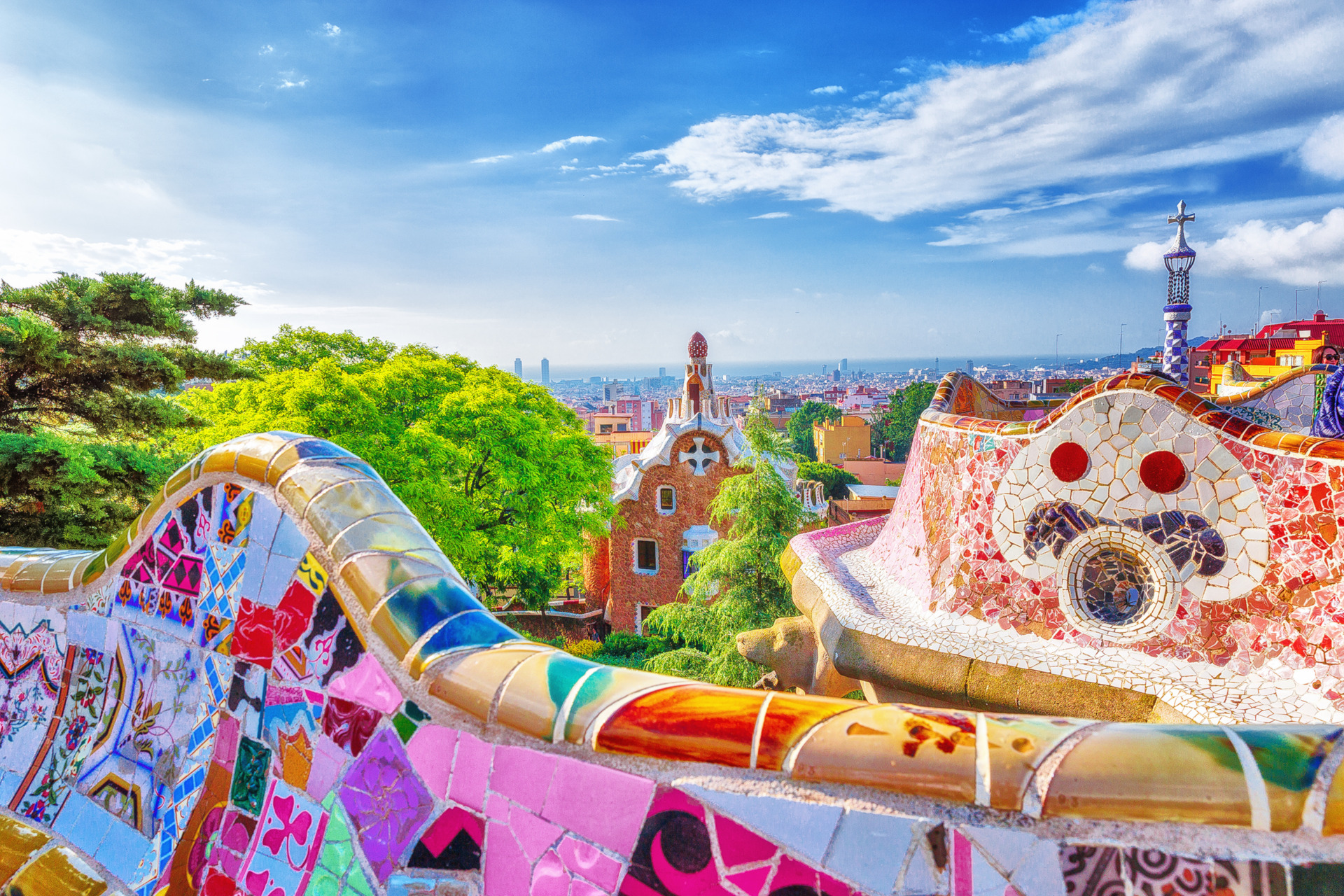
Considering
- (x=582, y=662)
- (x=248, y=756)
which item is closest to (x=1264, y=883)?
(x=582, y=662)

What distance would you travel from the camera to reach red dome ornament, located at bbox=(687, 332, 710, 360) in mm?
21297

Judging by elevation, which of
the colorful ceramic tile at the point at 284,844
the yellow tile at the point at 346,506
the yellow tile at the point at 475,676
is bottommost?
the colorful ceramic tile at the point at 284,844

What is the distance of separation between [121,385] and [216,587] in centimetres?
785

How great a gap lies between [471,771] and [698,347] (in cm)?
2001

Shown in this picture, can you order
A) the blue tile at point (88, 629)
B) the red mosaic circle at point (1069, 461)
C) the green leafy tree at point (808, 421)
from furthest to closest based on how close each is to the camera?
the green leafy tree at point (808, 421)
the red mosaic circle at point (1069, 461)
the blue tile at point (88, 629)

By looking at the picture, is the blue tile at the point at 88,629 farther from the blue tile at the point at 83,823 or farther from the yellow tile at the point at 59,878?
the yellow tile at the point at 59,878

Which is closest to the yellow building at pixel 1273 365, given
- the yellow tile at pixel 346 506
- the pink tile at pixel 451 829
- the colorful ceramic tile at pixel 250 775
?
the yellow tile at pixel 346 506

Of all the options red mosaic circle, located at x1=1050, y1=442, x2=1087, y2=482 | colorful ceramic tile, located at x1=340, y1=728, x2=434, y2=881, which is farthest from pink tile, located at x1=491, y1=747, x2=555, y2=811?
red mosaic circle, located at x1=1050, y1=442, x2=1087, y2=482

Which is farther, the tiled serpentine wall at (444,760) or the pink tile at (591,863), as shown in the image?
the pink tile at (591,863)

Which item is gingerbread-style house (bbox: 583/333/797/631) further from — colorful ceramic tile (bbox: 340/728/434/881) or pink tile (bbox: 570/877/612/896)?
pink tile (bbox: 570/877/612/896)

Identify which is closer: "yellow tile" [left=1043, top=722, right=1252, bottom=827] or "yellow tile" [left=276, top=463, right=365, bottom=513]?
"yellow tile" [left=1043, top=722, right=1252, bottom=827]

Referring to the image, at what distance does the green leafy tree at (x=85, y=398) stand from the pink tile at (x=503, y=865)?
7.72m

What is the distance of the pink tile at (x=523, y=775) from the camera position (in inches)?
67.6

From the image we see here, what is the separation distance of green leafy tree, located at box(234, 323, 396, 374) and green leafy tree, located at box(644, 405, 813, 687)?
9514 millimetres
